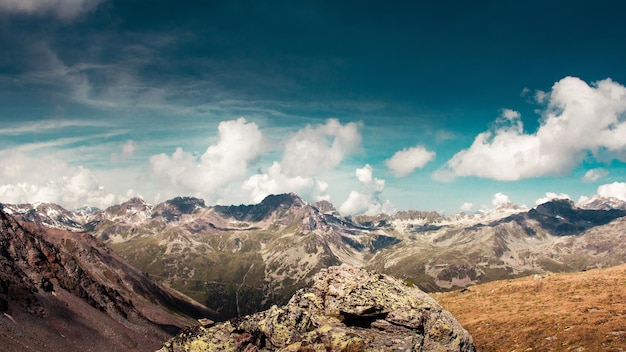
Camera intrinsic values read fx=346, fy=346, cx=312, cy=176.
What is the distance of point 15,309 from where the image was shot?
130 metres

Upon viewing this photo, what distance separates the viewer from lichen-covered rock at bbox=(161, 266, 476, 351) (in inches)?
836

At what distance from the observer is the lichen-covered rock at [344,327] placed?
69.7 feet

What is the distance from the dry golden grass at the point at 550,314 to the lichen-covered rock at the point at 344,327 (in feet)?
73.9

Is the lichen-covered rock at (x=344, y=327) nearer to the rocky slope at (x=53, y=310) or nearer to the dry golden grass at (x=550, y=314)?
the dry golden grass at (x=550, y=314)

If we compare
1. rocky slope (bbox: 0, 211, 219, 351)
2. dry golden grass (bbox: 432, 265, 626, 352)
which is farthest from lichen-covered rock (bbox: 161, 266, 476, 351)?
rocky slope (bbox: 0, 211, 219, 351)

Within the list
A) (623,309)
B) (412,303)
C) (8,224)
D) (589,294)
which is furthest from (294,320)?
(8,224)

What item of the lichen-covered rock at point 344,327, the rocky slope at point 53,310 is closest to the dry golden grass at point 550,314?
the lichen-covered rock at point 344,327

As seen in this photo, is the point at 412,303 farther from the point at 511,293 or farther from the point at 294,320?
the point at 511,293

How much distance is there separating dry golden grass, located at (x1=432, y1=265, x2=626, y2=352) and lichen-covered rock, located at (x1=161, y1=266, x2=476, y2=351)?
73.9ft

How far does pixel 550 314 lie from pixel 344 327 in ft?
127

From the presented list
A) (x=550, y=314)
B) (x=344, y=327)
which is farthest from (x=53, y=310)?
(x=550, y=314)

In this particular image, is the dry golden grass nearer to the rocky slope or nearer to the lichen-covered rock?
the lichen-covered rock

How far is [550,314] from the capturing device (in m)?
45.9

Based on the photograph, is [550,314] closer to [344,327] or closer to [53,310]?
[344,327]
